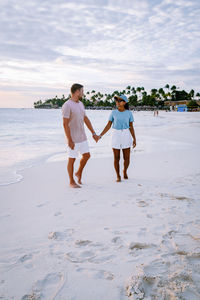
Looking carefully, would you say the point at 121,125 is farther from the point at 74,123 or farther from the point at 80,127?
the point at 74,123

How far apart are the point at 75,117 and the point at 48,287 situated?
9.70 ft

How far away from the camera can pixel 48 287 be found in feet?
5.89

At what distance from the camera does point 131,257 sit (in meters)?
2.11

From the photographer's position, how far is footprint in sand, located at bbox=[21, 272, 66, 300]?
1705mm

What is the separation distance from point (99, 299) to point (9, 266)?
926 millimetres

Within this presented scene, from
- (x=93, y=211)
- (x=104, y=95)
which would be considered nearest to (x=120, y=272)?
(x=93, y=211)

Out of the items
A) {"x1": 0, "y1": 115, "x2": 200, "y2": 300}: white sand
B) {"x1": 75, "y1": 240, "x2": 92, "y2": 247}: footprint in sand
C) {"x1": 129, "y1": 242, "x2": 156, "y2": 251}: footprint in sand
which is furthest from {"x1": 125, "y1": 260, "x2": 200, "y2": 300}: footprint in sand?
{"x1": 75, "y1": 240, "x2": 92, "y2": 247}: footprint in sand

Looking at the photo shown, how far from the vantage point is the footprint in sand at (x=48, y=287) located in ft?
5.60

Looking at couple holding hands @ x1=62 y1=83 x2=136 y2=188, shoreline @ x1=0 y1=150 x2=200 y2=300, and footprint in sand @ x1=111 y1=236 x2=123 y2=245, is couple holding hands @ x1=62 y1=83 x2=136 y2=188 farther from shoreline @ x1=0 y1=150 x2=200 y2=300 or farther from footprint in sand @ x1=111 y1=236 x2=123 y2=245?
footprint in sand @ x1=111 y1=236 x2=123 y2=245

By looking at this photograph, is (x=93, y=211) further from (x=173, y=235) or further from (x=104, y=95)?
(x=104, y=95)

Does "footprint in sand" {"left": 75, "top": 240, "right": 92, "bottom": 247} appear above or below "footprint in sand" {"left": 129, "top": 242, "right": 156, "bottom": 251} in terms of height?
below

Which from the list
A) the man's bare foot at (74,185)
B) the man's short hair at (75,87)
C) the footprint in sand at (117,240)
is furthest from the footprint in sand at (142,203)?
the man's short hair at (75,87)

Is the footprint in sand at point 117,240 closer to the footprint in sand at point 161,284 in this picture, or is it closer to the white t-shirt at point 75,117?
the footprint in sand at point 161,284

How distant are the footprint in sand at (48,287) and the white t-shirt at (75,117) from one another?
8.90 feet
